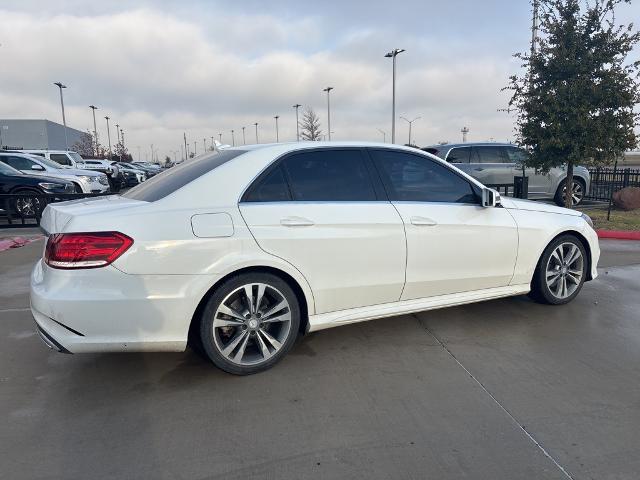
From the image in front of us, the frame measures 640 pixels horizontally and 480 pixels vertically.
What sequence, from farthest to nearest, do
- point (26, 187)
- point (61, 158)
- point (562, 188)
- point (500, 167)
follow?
point (61, 158), point (562, 188), point (500, 167), point (26, 187)

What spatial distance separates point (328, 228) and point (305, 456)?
5.08 ft

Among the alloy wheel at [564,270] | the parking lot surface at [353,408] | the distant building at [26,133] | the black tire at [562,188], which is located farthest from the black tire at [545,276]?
the distant building at [26,133]

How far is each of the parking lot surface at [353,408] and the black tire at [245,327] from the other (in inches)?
4.2

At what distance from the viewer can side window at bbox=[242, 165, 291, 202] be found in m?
3.30

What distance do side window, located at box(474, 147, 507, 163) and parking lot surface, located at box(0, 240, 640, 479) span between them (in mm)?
8313

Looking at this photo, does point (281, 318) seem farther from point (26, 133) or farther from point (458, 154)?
point (26, 133)

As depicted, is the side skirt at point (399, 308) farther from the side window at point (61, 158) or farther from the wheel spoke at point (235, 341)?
the side window at point (61, 158)

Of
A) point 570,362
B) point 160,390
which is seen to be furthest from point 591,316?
point 160,390

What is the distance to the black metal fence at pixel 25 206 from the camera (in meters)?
10.1

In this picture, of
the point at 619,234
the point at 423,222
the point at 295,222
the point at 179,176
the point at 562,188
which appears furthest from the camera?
the point at 562,188

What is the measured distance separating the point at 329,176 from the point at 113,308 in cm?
177

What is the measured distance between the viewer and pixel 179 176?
139 inches

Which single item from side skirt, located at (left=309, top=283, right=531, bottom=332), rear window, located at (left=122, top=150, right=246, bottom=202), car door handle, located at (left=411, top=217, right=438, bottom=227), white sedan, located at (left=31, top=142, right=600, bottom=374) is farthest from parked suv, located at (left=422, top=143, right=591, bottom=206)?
rear window, located at (left=122, top=150, right=246, bottom=202)

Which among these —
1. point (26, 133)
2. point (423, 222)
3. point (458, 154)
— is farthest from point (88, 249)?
point (26, 133)
